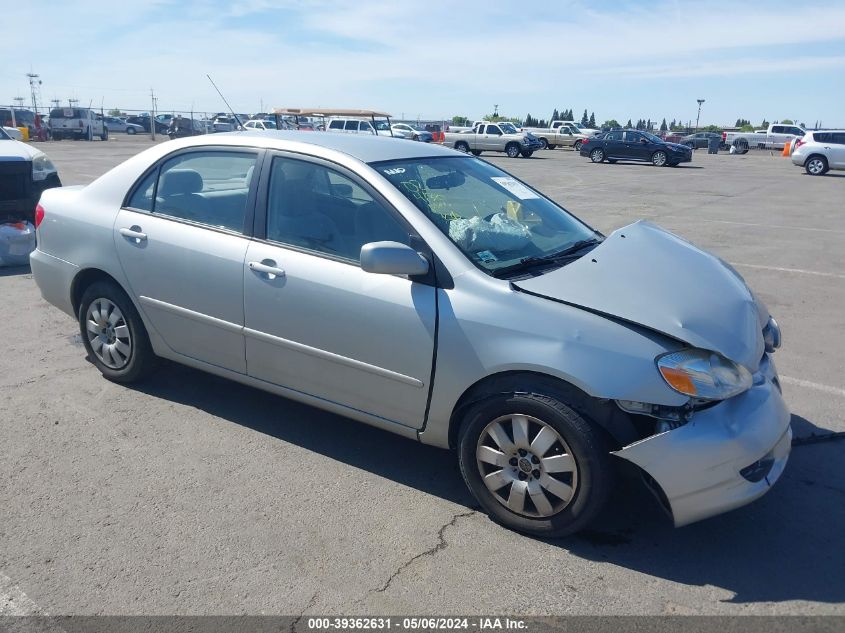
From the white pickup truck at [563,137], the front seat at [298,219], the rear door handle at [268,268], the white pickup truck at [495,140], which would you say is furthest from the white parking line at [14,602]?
the white pickup truck at [563,137]

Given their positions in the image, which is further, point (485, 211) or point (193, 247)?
point (193, 247)

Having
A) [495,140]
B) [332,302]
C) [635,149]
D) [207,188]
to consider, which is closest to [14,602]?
[332,302]

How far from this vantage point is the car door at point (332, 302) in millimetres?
3500

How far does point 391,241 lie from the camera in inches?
140

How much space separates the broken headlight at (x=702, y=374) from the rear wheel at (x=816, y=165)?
94.8ft

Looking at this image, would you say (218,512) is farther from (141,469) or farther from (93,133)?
(93,133)

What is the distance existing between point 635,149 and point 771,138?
22301mm

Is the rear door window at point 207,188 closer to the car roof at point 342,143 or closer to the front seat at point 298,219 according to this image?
the car roof at point 342,143

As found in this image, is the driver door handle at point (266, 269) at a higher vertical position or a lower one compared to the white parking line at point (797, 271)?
higher

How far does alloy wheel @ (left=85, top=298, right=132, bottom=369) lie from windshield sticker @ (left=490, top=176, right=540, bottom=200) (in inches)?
99.2

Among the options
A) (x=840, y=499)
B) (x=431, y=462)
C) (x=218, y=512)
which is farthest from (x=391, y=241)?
(x=840, y=499)

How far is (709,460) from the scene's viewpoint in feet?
9.63

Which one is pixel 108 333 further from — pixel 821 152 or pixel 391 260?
pixel 821 152

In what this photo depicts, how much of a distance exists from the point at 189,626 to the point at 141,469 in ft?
4.36
